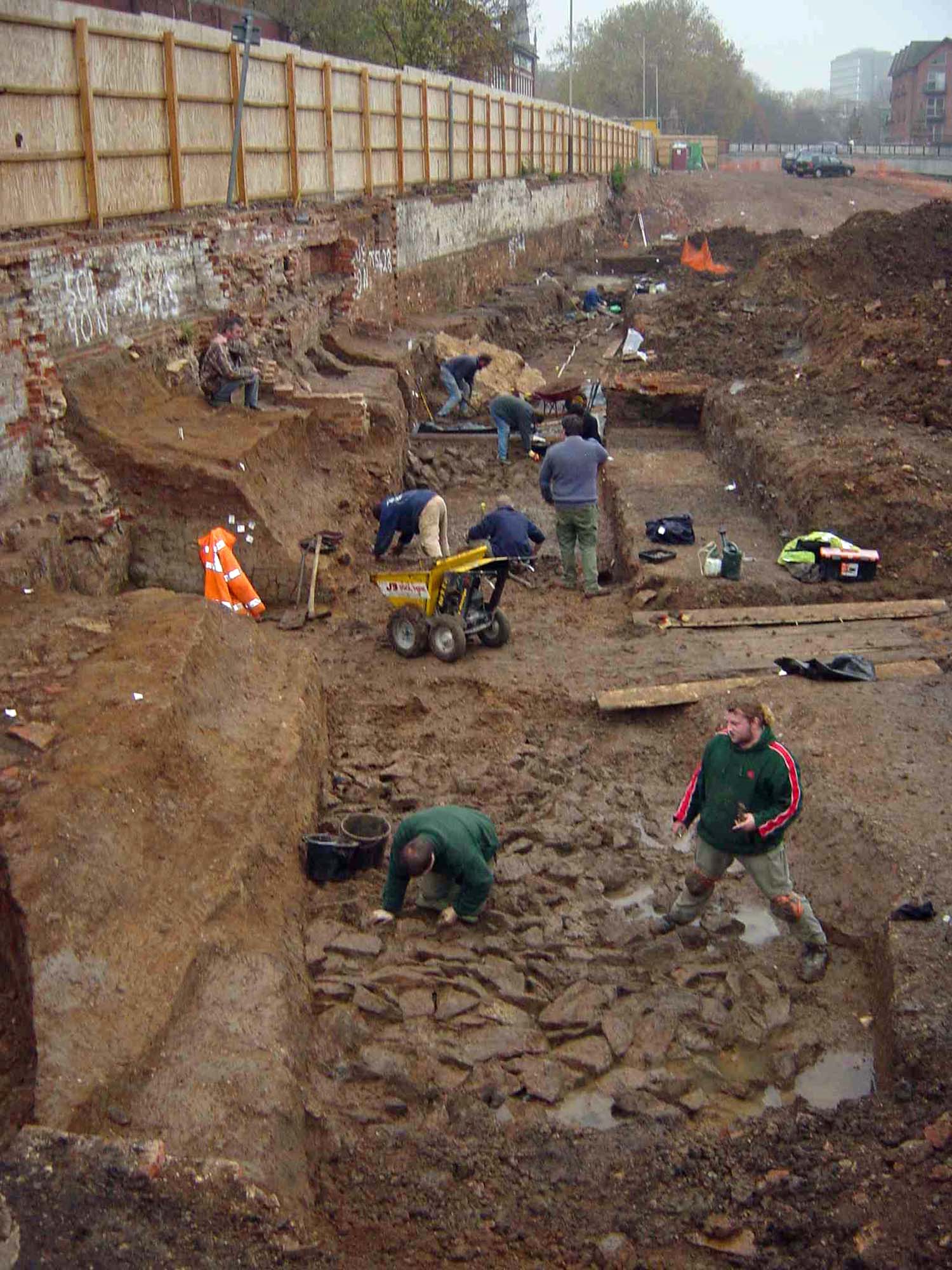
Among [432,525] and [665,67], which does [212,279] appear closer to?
[432,525]

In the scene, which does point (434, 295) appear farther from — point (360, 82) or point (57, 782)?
point (57, 782)

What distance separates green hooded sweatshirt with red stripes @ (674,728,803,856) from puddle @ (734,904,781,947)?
0.90 m

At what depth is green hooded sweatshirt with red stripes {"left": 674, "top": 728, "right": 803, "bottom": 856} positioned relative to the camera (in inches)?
250

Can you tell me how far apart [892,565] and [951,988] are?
6.76 m

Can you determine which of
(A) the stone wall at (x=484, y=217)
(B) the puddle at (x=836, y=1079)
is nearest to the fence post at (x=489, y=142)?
(A) the stone wall at (x=484, y=217)

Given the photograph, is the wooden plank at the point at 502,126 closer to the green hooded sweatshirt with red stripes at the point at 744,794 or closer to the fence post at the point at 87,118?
the fence post at the point at 87,118

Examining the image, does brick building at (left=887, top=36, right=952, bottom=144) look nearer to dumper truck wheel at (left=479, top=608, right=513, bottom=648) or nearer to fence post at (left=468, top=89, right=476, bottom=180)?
fence post at (left=468, top=89, right=476, bottom=180)

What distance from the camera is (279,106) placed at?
61.0 ft

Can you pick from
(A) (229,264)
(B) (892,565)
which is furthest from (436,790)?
(A) (229,264)

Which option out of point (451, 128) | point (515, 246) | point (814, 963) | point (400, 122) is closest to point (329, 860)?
point (814, 963)

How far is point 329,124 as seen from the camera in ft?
67.6

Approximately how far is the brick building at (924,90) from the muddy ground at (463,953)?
9533 cm

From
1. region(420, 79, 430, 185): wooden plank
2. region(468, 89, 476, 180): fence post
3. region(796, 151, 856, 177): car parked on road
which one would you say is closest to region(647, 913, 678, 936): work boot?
region(420, 79, 430, 185): wooden plank

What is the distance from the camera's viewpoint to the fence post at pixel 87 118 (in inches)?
492
